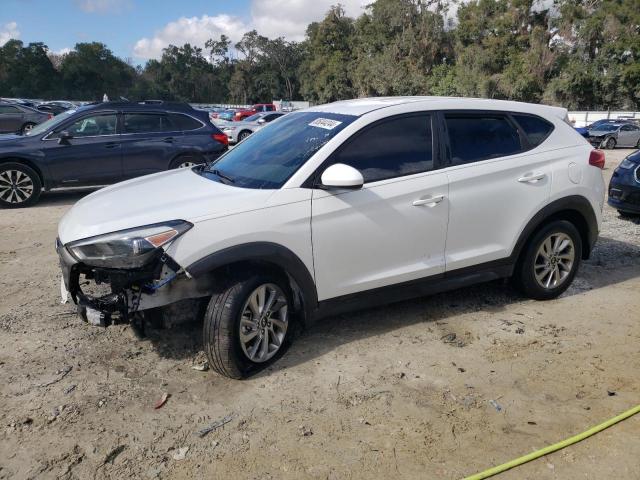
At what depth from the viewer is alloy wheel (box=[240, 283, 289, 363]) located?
11.0 feet

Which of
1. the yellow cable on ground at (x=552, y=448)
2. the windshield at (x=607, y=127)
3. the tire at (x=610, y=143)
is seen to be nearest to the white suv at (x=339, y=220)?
the yellow cable on ground at (x=552, y=448)

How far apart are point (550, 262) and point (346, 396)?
2.47 m

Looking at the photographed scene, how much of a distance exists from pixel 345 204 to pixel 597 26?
46414 millimetres

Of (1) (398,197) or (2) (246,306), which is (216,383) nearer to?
(2) (246,306)

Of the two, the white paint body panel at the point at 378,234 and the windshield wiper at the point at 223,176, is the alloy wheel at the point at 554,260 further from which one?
the windshield wiper at the point at 223,176

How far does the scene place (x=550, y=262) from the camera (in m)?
4.68

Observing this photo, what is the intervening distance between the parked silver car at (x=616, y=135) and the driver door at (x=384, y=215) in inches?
893

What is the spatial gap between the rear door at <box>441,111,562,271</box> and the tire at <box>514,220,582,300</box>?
0.27 m

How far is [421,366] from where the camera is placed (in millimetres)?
3633

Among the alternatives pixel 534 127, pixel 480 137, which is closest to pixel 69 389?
pixel 480 137

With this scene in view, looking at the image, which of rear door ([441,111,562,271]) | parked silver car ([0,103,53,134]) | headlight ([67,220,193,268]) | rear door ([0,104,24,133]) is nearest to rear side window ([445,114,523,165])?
rear door ([441,111,562,271])

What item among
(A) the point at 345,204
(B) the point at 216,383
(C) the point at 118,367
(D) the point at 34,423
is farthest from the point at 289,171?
(D) the point at 34,423

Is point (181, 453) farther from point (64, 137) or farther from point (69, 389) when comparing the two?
point (64, 137)

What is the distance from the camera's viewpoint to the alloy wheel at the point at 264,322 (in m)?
3.36
